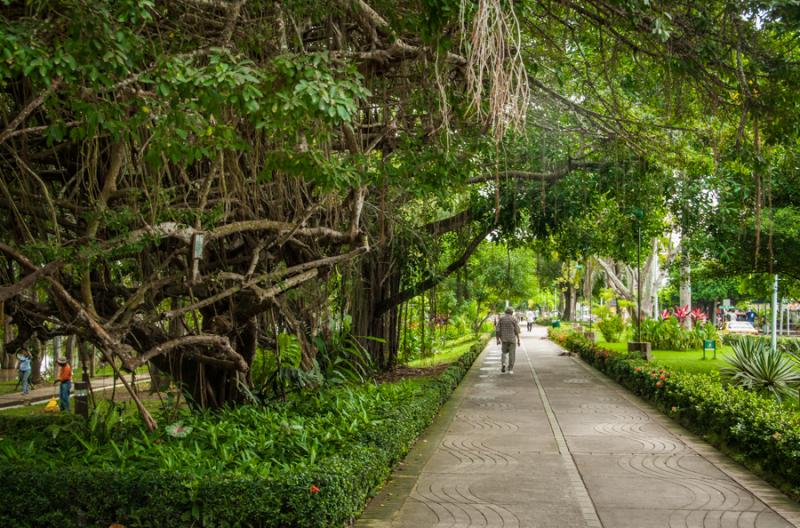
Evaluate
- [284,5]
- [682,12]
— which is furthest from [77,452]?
[682,12]

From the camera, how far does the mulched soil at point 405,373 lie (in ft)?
51.1

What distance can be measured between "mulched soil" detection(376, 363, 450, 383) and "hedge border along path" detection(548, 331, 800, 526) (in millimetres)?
3880


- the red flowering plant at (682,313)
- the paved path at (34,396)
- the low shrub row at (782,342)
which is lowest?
the paved path at (34,396)

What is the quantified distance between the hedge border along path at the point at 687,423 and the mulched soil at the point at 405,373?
3880 mm

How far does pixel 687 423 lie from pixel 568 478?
391 centimetres

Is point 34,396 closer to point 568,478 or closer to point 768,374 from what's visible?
point 568,478

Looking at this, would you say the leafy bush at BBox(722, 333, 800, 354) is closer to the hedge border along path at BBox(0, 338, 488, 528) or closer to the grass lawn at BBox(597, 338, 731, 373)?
the grass lawn at BBox(597, 338, 731, 373)

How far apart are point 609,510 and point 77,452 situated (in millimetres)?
4525

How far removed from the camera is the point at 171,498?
5387 millimetres

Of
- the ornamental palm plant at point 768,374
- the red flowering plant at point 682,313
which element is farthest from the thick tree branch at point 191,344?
the red flowering plant at point 682,313

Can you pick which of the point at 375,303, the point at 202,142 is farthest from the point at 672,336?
the point at 202,142

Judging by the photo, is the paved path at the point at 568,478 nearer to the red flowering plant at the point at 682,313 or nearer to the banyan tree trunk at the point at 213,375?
the banyan tree trunk at the point at 213,375

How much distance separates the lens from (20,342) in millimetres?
8008

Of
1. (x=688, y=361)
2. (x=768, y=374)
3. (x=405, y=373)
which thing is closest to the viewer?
(x=768, y=374)
